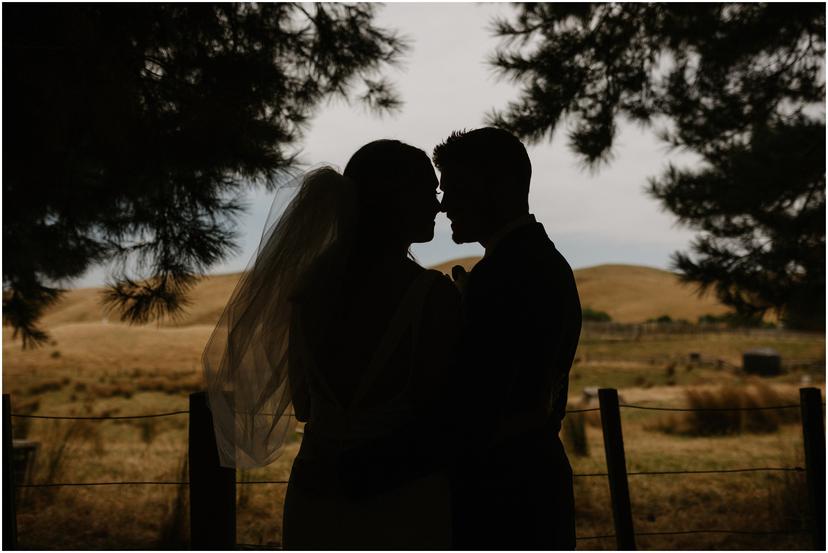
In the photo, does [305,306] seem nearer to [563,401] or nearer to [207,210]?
[563,401]

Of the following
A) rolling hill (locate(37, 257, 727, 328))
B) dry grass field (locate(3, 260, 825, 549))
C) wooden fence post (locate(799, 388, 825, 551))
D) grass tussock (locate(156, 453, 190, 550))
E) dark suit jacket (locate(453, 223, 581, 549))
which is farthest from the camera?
rolling hill (locate(37, 257, 727, 328))

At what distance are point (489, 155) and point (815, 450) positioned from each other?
10.9 feet

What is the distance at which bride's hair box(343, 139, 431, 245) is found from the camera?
1.30 metres

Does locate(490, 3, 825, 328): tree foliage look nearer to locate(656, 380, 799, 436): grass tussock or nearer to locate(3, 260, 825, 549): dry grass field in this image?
locate(3, 260, 825, 549): dry grass field

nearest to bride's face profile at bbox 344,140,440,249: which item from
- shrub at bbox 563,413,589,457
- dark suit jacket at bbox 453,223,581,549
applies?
dark suit jacket at bbox 453,223,581,549

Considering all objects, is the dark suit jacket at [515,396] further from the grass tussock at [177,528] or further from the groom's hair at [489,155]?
the grass tussock at [177,528]

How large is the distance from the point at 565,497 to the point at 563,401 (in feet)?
0.66

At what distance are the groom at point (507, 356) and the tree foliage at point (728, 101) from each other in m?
3.33

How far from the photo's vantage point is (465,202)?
→ 4.56 feet

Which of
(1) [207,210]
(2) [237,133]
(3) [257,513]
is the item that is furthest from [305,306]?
(3) [257,513]

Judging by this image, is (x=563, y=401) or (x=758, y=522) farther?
(x=758, y=522)

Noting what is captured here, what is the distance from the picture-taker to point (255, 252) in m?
1.51

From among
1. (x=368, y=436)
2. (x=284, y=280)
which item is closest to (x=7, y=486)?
(x=284, y=280)

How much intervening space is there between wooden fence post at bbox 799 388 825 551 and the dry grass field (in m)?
0.91
